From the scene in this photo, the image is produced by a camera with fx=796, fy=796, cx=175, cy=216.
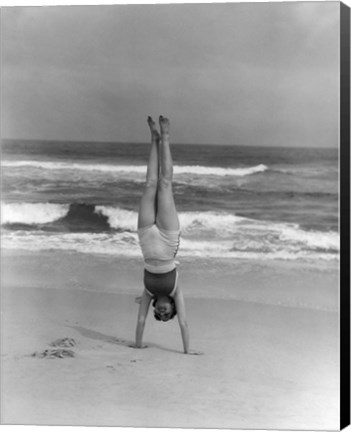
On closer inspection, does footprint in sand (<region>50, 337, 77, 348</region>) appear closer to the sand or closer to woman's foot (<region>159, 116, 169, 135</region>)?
the sand

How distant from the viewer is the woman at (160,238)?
465 cm

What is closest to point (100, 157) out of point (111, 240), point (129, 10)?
point (111, 240)

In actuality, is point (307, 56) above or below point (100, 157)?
above

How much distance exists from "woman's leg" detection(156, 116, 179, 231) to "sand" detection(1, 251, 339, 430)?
0.86 feet

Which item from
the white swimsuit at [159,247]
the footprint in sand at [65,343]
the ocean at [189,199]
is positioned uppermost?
the ocean at [189,199]

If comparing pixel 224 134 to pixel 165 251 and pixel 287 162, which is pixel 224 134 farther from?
pixel 165 251

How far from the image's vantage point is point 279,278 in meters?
4.64

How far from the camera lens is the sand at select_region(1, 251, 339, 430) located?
14.9 ft

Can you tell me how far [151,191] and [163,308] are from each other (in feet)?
2.27

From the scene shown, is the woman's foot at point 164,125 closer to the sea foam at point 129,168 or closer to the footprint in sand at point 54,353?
the sea foam at point 129,168

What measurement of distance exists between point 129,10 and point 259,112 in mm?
981

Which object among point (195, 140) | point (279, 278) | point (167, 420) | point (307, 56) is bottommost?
point (167, 420)

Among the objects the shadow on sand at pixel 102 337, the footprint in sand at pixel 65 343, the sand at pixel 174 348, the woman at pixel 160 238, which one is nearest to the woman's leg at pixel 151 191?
the woman at pixel 160 238

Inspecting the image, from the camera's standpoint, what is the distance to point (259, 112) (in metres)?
4.66
